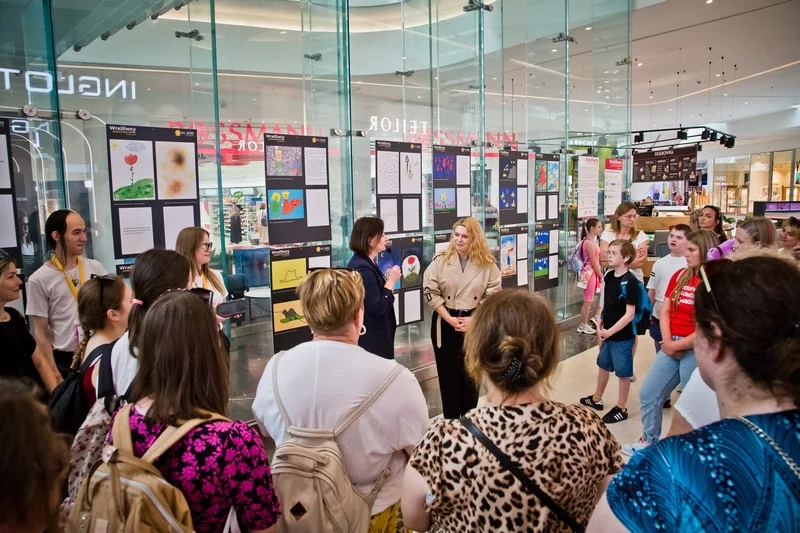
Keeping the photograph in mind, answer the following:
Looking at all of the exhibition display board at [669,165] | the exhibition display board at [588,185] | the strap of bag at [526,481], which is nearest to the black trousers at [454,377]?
the strap of bag at [526,481]

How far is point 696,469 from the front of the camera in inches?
35.1

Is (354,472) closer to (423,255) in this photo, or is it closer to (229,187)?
(423,255)

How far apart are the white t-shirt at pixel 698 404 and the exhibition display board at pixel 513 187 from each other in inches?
164

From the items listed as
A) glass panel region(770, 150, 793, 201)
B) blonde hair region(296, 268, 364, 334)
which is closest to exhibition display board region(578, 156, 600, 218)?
blonde hair region(296, 268, 364, 334)

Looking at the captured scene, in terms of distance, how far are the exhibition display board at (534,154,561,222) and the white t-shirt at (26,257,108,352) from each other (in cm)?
498

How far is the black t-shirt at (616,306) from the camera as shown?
165 inches

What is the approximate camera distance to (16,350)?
2.30 metres

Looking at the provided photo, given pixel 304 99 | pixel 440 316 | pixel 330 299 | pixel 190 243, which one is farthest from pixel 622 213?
pixel 330 299

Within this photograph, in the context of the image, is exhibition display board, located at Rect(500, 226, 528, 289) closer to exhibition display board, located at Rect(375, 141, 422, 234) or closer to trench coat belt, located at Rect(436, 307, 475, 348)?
exhibition display board, located at Rect(375, 141, 422, 234)

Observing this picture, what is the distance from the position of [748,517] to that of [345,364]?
1.09m

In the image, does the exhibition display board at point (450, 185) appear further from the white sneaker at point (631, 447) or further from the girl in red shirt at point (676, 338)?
the white sneaker at point (631, 447)

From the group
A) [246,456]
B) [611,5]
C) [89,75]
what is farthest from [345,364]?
[611,5]

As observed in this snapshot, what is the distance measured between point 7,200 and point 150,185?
78 centimetres

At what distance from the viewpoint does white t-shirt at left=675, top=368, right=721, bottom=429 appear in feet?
6.00
